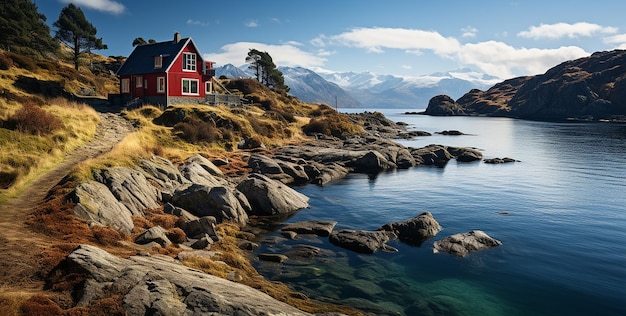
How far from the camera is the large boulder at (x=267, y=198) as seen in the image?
90.1ft

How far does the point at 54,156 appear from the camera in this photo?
25.3 meters

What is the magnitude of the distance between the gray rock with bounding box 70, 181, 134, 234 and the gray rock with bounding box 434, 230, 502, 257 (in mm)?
16083

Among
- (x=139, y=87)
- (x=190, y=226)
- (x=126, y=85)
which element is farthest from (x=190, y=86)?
(x=190, y=226)

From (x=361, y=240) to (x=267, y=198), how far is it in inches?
338

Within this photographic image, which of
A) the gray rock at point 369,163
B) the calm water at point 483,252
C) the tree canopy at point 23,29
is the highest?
the tree canopy at point 23,29

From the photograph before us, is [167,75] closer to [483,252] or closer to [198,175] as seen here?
[198,175]

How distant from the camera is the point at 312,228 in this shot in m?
24.2

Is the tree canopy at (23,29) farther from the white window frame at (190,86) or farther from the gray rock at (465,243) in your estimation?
the gray rock at (465,243)

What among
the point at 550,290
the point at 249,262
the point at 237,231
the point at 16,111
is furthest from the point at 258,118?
the point at 550,290

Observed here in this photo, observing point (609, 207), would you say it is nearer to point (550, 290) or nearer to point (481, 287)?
point (550, 290)

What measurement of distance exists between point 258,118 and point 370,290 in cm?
4970

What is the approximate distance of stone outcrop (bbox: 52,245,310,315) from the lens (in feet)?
34.0

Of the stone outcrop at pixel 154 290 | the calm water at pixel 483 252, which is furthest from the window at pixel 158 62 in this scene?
the stone outcrop at pixel 154 290

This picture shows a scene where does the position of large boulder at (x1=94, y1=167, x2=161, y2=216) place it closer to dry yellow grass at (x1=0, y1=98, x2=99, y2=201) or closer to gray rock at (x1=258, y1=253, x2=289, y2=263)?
dry yellow grass at (x1=0, y1=98, x2=99, y2=201)
